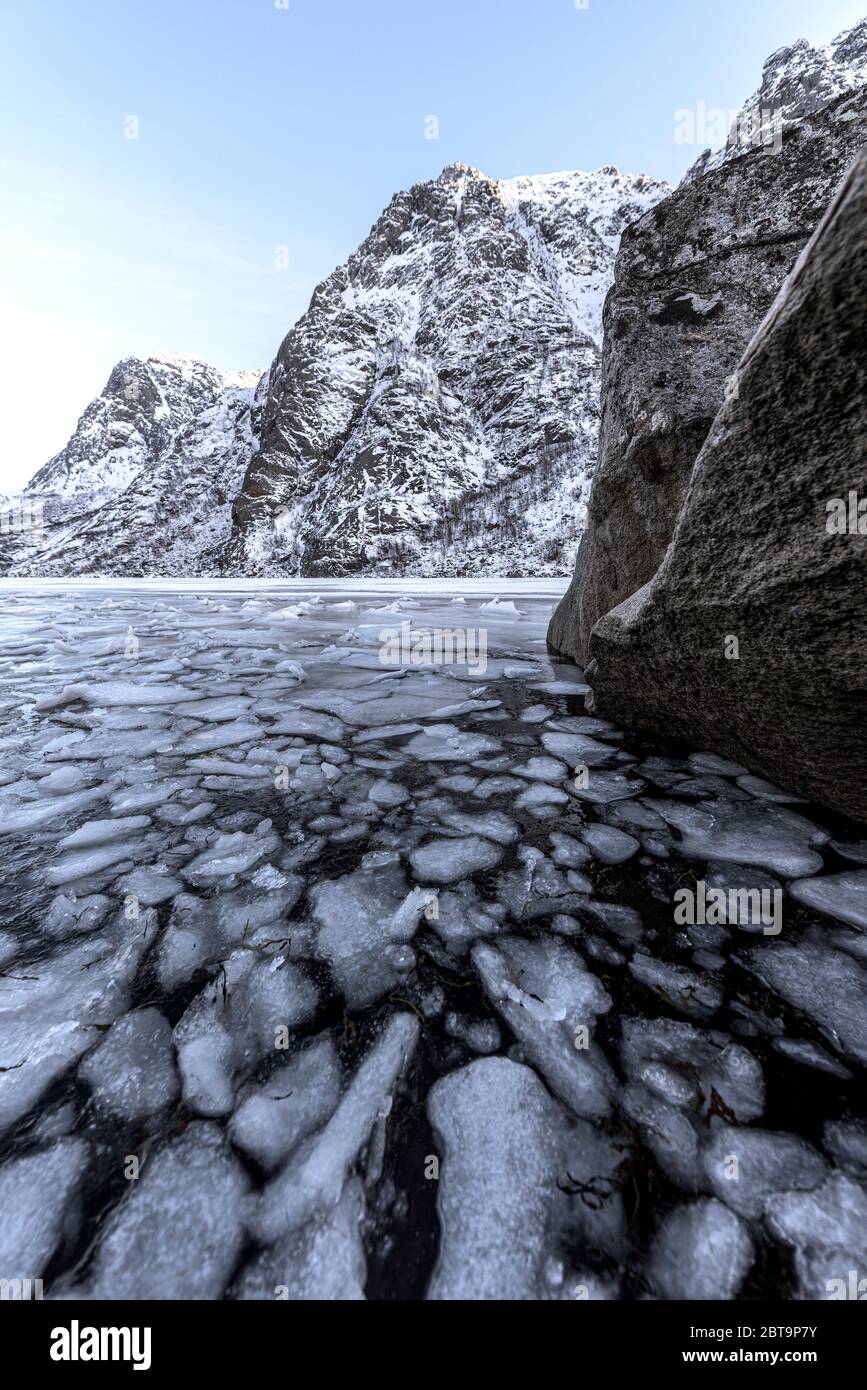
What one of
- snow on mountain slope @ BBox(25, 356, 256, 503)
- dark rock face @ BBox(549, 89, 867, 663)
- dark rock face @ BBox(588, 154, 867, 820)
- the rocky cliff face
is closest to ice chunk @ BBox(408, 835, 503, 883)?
dark rock face @ BBox(588, 154, 867, 820)

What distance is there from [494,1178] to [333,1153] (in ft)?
0.75

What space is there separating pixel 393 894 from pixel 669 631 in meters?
1.32

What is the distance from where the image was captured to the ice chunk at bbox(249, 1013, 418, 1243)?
2.20 feet

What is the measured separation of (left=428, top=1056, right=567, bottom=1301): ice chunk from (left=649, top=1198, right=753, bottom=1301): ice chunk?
0.13 meters

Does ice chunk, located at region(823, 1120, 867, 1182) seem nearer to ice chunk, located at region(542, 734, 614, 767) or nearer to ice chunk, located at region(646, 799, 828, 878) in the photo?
ice chunk, located at region(646, 799, 828, 878)

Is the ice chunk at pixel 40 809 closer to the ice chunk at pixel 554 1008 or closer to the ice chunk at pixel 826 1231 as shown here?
the ice chunk at pixel 554 1008

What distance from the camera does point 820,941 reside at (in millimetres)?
1074

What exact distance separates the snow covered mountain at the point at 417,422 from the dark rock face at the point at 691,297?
118 feet

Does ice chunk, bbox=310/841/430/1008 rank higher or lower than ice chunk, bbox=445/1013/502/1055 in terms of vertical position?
higher

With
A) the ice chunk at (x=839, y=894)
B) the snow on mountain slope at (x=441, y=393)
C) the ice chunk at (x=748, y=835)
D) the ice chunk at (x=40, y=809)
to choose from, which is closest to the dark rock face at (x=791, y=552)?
the ice chunk at (x=748, y=835)

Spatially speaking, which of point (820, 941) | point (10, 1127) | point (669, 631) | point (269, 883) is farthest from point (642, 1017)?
point (669, 631)

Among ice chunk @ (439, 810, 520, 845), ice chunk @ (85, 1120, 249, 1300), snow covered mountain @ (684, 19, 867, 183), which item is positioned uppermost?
snow covered mountain @ (684, 19, 867, 183)

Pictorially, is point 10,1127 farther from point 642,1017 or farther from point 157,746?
point 157,746

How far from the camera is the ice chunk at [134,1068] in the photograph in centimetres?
81
